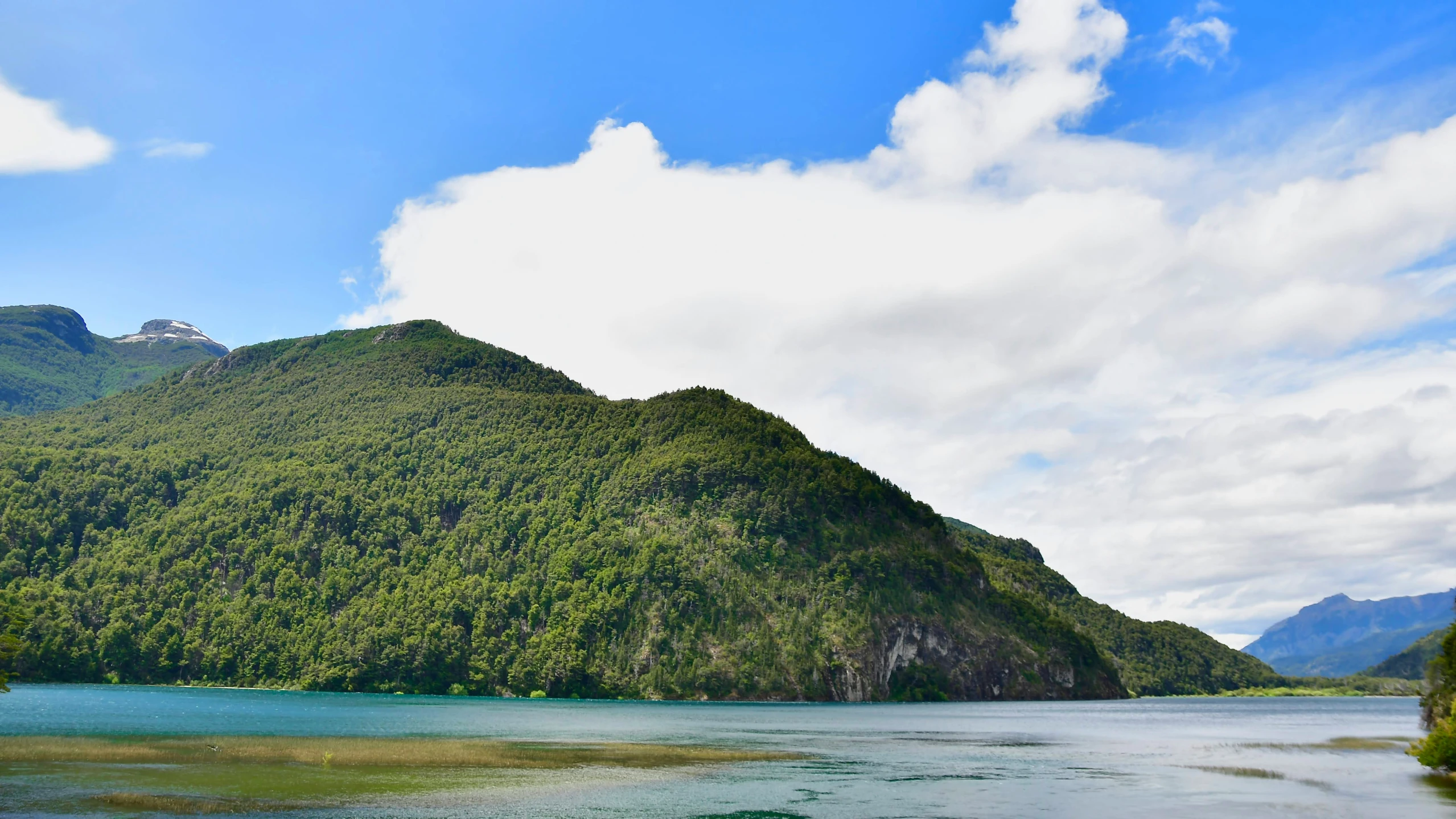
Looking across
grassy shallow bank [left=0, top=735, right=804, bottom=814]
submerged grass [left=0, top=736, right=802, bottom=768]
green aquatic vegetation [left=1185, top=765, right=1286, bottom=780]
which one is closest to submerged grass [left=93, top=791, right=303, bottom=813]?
grassy shallow bank [left=0, top=735, right=804, bottom=814]

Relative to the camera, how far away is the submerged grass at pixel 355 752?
239 feet

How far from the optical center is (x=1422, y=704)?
104 metres

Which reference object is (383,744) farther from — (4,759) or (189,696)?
(189,696)

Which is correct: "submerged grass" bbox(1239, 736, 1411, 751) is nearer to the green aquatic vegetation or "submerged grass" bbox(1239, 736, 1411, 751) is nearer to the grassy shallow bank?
the green aquatic vegetation

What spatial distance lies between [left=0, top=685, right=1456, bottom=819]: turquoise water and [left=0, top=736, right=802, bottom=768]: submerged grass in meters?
4.63

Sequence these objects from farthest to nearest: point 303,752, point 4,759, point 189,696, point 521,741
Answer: point 189,696
point 521,741
point 303,752
point 4,759

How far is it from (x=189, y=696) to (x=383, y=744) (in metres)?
123

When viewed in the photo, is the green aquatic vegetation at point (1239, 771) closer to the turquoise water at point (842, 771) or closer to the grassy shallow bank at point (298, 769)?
the turquoise water at point (842, 771)

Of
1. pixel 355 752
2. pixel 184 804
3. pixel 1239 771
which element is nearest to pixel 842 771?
pixel 1239 771

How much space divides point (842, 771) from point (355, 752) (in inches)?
1575

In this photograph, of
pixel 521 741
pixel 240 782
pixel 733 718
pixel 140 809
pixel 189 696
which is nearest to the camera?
pixel 140 809

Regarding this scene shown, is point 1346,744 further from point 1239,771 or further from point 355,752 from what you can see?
point 355,752

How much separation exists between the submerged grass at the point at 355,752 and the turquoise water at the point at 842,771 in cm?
463

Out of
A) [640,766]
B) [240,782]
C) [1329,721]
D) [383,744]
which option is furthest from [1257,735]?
[240,782]
